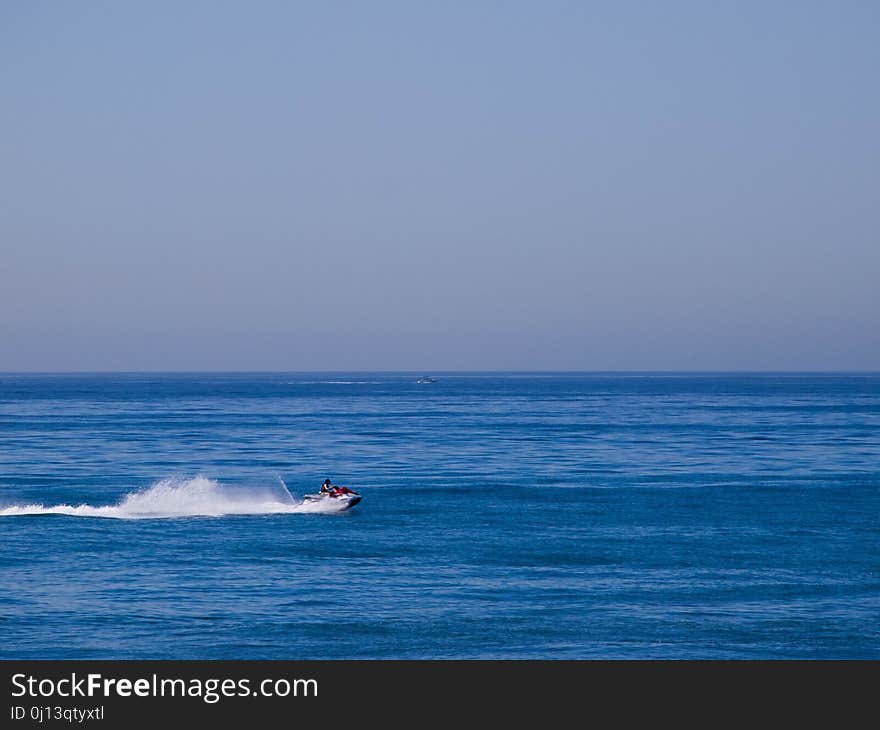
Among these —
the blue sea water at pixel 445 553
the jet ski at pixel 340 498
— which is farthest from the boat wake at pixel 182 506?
the blue sea water at pixel 445 553

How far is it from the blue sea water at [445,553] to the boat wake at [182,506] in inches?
9.0

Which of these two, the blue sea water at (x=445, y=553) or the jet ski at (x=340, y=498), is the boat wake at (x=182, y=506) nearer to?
the jet ski at (x=340, y=498)

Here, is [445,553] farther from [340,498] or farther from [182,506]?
[182,506]

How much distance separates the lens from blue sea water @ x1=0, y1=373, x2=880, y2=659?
31844mm

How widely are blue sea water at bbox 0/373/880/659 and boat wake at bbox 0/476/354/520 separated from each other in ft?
0.75

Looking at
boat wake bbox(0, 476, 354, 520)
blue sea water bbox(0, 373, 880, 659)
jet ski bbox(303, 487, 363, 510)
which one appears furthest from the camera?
jet ski bbox(303, 487, 363, 510)

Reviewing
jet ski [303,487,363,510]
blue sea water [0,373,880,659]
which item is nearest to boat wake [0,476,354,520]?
jet ski [303,487,363,510]

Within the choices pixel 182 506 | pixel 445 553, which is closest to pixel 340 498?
pixel 182 506

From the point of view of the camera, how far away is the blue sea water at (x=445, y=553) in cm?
3184

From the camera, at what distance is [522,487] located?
68.1 meters

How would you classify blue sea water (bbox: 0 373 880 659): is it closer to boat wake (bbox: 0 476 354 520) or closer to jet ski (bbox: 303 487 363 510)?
boat wake (bbox: 0 476 354 520)

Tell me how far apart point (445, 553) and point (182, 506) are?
18.2 meters

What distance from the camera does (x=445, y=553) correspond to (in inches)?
1775

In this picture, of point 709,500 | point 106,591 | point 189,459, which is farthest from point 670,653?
point 189,459
